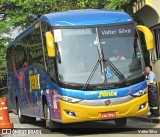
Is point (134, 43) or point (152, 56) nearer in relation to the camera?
point (134, 43)

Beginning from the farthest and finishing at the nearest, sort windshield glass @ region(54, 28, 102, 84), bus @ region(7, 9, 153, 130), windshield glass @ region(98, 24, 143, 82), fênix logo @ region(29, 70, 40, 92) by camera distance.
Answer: fênix logo @ region(29, 70, 40, 92) < windshield glass @ region(98, 24, 143, 82) < windshield glass @ region(54, 28, 102, 84) < bus @ region(7, 9, 153, 130)

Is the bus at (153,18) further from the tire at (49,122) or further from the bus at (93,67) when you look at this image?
the tire at (49,122)

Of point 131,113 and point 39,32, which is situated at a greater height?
point 39,32

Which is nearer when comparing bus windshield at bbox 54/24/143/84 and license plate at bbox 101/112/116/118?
license plate at bbox 101/112/116/118

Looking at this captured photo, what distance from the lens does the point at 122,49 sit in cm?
1238

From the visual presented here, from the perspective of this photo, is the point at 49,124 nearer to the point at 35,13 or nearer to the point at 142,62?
the point at 142,62

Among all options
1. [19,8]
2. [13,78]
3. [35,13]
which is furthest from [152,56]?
[19,8]

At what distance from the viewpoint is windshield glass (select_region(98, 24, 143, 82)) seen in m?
12.2

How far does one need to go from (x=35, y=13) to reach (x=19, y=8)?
4.08 metres

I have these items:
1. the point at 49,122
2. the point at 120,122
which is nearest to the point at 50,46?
the point at 49,122

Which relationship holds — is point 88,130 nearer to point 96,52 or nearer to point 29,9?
point 96,52

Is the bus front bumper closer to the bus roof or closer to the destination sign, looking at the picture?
the destination sign

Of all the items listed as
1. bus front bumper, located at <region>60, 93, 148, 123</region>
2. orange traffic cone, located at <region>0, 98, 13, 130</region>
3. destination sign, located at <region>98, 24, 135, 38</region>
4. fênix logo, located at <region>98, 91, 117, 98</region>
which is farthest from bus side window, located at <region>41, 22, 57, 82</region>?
orange traffic cone, located at <region>0, 98, 13, 130</region>

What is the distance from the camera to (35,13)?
29.8 m
